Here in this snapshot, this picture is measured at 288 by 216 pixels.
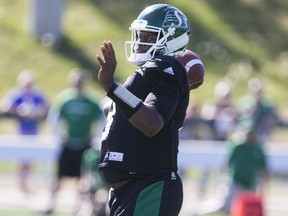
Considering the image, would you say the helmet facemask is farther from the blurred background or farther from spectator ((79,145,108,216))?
the blurred background

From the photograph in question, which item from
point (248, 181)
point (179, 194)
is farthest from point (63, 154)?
point (179, 194)

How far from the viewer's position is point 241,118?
515 inches

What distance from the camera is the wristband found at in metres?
4.50

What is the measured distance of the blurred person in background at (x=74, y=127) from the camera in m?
11.8

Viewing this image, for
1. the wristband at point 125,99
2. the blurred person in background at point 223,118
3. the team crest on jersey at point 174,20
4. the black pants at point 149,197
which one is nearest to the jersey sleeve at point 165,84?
the wristband at point 125,99

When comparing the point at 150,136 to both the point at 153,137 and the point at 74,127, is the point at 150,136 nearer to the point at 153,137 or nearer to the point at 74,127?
the point at 153,137

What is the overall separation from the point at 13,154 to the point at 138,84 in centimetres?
812

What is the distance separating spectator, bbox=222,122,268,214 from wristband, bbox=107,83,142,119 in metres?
6.87

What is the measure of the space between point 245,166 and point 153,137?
6795 millimetres

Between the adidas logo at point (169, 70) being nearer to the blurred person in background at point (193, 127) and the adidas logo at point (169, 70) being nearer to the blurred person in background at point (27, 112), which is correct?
the blurred person in background at point (27, 112)

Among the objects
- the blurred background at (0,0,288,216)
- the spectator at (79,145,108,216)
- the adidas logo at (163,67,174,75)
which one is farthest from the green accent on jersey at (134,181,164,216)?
the blurred background at (0,0,288,216)

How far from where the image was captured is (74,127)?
39.0 feet

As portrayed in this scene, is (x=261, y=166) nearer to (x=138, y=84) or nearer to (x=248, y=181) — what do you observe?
(x=248, y=181)

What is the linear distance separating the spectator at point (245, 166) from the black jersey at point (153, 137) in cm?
653
